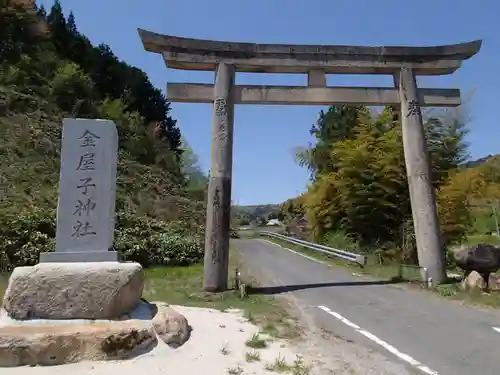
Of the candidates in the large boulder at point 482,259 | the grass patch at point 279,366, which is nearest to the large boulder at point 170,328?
the grass patch at point 279,366

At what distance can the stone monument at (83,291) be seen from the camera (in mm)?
5301

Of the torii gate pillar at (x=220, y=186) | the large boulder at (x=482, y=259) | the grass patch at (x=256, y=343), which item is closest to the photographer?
the grass patch at (x=256, y=343)

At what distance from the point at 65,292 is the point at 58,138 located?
20.5m

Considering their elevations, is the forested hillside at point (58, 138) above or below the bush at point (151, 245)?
above

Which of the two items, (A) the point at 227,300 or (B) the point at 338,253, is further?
(B) the point at 338,253

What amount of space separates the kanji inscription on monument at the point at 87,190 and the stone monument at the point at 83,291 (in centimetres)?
1

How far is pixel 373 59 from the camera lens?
12.4m

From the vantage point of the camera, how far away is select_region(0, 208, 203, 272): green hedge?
15359 millimetres

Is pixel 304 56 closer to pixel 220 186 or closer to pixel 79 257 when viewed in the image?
pixel 220 186

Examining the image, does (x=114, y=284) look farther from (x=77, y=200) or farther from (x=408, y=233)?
(x=408, y=233)

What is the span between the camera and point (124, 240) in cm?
1789

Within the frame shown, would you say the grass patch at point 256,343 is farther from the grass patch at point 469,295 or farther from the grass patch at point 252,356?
the grass patch at point 469,295

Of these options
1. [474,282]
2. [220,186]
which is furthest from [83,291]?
[474,282]

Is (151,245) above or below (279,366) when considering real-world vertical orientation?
above
